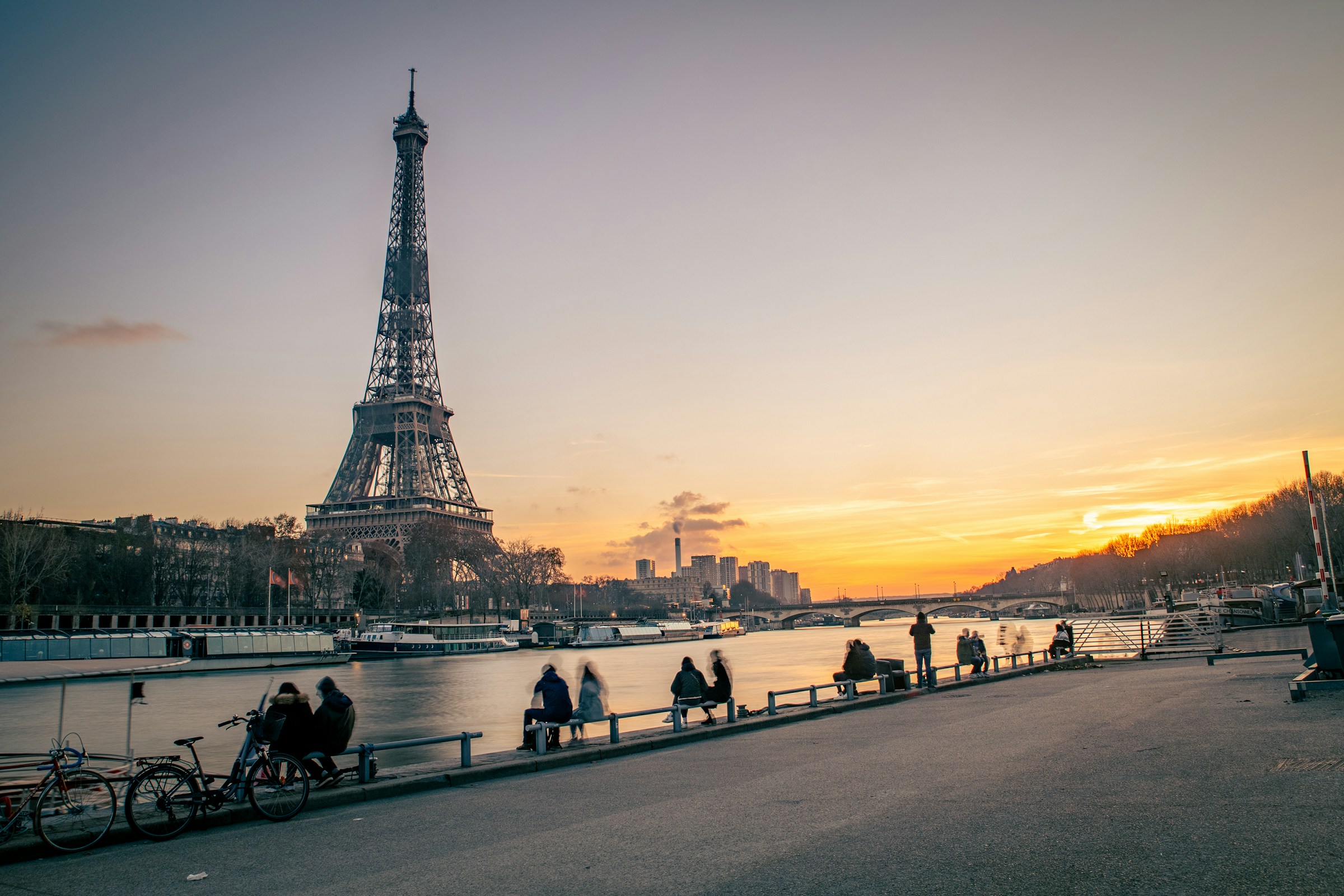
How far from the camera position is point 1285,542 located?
102 meters

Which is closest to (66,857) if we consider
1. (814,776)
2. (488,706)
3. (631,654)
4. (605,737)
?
(814,776)

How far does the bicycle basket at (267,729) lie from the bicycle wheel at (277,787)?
0.23m

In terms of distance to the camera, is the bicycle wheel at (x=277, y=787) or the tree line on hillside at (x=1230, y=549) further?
the tree line on hillside at (x=1230, y=549)

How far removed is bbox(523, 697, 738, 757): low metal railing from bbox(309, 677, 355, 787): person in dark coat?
3.91 m

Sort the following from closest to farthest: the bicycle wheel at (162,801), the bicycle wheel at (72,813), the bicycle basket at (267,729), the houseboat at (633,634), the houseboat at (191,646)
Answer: the bicycle wheel at (72,813)
the bicycle wheel at (162,801)
the bicycle basket at (267,729)
the houseboat at (191,646)
the houseboat at (633,634)

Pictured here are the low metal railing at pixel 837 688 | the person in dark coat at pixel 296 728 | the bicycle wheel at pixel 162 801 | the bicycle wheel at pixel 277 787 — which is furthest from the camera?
the low metal railing at pixel 837 688

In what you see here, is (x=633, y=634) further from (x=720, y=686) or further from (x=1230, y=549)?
(x=720, y=686)

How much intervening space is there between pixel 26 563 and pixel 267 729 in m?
95.7

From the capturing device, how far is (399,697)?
51062 mm

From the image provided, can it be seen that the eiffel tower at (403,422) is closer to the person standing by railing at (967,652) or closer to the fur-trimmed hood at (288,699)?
the person standing by railing at (967,652)

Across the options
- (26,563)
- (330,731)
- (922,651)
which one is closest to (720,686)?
(922,651)

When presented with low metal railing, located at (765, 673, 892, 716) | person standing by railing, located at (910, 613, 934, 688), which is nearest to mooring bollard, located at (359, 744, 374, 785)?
low metal railing, located at (765, 673, 892, 716)

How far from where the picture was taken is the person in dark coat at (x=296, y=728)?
13.1 meters

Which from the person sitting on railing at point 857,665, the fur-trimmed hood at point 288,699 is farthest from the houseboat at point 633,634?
the fur-trimmed hood at point 288,699
